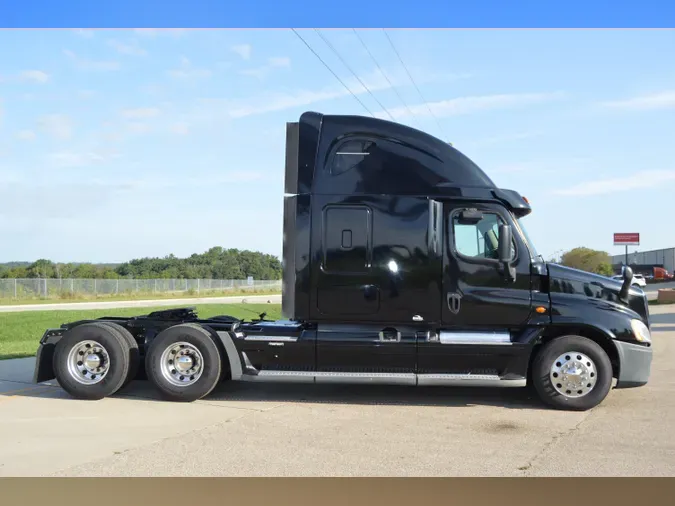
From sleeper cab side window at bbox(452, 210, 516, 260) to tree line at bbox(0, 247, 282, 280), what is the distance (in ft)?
201

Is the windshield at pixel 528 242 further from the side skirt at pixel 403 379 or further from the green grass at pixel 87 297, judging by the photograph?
the green grass at pixel 87 297

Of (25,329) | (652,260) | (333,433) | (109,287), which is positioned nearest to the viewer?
(333,433)

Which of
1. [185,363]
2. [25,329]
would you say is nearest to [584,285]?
[185,363]

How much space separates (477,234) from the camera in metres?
8.64

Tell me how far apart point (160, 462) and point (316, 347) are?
307cm

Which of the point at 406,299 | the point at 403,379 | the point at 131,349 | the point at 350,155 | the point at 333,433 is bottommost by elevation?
the point at 333,433

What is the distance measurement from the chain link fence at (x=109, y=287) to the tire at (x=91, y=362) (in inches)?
1580

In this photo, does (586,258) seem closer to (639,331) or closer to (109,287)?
(109,287)

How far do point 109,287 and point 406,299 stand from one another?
1874 inches

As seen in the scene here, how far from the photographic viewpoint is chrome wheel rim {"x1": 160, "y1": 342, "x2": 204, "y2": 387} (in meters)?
8.70

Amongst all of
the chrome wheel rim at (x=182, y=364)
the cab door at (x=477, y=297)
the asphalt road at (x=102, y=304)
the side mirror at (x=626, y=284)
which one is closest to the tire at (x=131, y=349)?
the chrome wheel rim at (x=182, y=364)

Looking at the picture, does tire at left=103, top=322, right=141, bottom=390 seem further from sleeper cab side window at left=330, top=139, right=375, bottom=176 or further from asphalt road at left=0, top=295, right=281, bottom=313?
asphalt road at left=0, top=295, right=281, bottom=313

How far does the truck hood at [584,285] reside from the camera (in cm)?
856

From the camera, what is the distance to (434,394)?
941 centimetres
